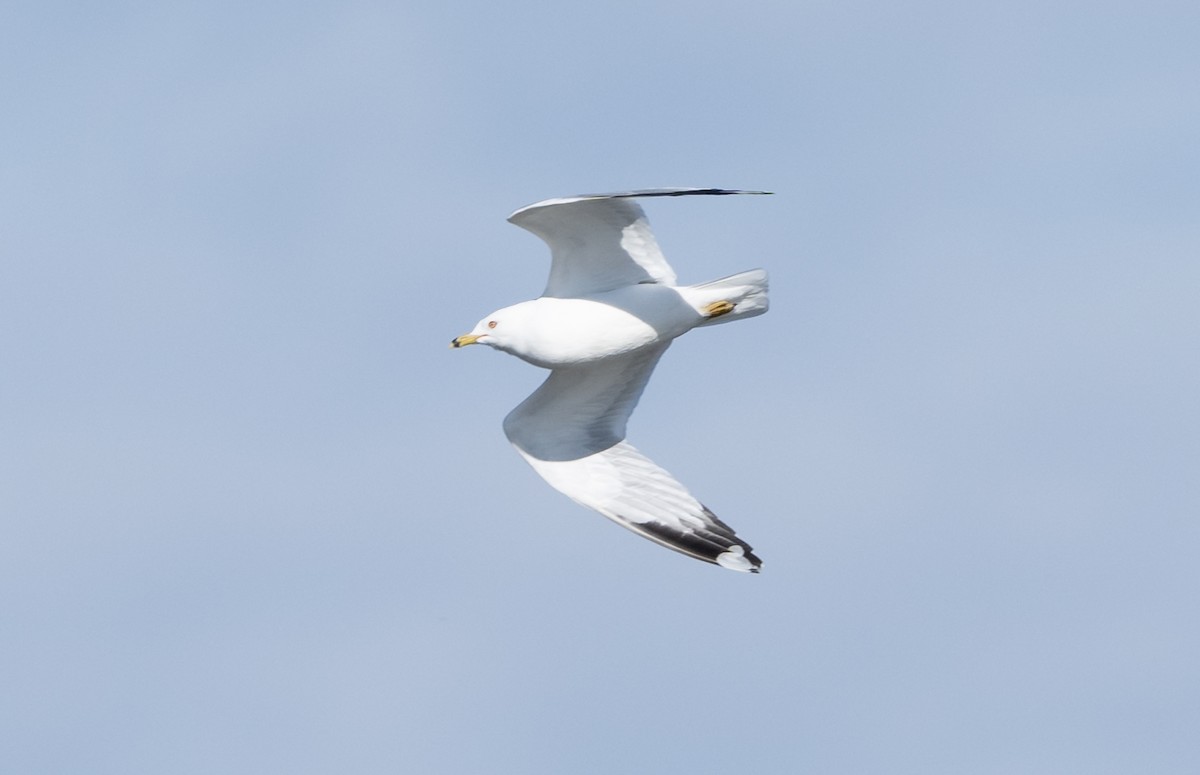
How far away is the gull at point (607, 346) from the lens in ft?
44.3

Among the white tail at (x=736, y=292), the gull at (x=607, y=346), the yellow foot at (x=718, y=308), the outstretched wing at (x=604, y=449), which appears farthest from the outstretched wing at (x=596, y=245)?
the outstretched wing at (x=604, y=449)

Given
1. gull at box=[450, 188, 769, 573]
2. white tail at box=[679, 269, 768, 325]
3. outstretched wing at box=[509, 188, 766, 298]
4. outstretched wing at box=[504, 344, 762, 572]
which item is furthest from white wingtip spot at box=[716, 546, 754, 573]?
outstretched wing at box=[509, 188, 766, 298]

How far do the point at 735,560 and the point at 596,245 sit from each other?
9.24 feet

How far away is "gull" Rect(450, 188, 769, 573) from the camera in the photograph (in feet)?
44.3

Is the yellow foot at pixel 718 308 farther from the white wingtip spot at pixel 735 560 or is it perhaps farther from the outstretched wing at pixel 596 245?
the white wingtip spot at pixel 735 560

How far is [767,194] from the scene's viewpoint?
1086 centimetres

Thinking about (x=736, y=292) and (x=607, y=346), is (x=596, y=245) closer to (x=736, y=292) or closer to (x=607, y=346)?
(x=607, y=346)

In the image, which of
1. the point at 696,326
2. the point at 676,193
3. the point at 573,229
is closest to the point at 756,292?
the point at 696,326

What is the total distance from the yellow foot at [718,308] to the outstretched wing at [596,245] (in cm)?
38

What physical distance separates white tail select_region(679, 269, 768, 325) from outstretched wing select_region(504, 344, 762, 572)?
979 mm

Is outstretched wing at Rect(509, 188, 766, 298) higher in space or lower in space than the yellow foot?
higher

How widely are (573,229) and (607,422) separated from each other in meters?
2.17

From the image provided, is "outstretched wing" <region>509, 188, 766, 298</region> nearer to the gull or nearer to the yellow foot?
the gull

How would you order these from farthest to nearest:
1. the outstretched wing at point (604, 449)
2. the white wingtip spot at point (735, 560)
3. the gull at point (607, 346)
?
1. the outstretched wing at point (604, 449)
2. the white wingtip spot at point (735, 560)
3. the gull at point (607, 346)
